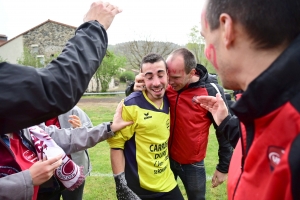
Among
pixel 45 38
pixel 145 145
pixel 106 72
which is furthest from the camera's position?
pixel 45 38

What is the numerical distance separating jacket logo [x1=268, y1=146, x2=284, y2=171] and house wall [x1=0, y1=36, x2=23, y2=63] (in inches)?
1361

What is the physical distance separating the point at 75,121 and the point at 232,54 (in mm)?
2052

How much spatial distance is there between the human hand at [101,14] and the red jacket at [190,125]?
178 cm

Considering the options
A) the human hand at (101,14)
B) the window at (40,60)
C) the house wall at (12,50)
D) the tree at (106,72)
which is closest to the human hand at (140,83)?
the human hand at (101,14)

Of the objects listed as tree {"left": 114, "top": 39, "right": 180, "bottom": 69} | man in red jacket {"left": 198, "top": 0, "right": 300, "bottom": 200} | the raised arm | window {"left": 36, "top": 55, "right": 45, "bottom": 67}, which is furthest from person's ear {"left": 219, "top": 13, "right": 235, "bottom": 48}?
tree {"left": 114, "top": 39, "right": 180, "bottom": 69}

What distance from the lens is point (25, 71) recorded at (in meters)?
1.09

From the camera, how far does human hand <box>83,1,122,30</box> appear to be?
142 cm

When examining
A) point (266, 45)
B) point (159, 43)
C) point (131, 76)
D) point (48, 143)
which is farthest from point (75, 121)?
point (131, 76)

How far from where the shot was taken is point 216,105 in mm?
2297

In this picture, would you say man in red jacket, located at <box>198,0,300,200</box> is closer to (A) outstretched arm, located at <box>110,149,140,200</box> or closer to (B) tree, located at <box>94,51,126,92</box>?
(A) outstretched arm, located at <box>110,149,140,200</box>

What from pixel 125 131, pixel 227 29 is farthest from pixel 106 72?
pixel 227 29

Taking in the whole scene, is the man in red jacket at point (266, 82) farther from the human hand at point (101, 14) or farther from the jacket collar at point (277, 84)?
the human hand at point (101, 14)

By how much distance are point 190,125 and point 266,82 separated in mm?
2092

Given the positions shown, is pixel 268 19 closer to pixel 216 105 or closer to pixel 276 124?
pixel 276 124
